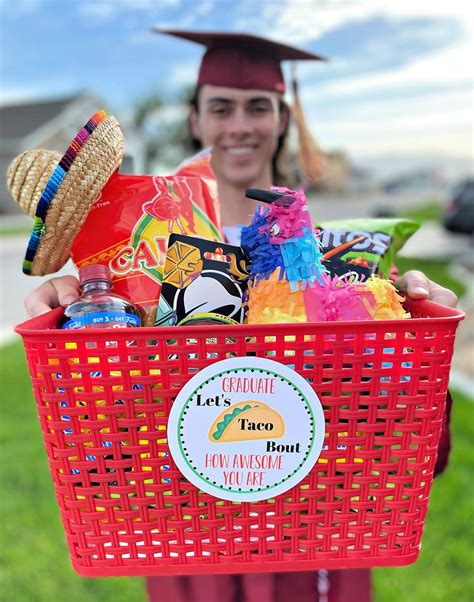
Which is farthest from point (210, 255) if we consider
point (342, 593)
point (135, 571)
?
point (342, 593)

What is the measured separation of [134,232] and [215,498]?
63 cm

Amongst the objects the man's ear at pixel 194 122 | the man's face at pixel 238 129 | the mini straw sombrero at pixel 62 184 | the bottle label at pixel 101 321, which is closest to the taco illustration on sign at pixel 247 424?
the bottle label at pixel 101 321

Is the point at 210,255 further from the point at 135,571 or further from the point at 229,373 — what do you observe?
the point at 135,571

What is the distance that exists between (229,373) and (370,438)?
1.01 ft

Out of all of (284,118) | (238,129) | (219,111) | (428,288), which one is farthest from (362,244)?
(284,118)

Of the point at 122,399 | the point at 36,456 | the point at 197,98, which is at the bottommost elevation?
the point at 36,456

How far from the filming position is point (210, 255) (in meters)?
1.28

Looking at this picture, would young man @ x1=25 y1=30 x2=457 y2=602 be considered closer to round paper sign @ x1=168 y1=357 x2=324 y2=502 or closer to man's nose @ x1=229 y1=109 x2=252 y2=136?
man's nose @ x1=229 y1=109 x2=252 y2=136

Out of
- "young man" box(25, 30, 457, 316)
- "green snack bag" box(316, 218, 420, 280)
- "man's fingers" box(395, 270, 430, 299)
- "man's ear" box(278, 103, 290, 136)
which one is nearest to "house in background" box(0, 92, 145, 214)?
"man's ear" box(278, 103, 290, 136)

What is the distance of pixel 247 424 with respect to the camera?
1.12 meters

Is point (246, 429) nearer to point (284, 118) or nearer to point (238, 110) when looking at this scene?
point (238, 110)

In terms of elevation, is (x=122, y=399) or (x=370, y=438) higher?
(x=122, y=399)

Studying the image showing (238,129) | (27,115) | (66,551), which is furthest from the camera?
(27,115)

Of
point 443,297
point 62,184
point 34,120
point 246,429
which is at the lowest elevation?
point 34,120
